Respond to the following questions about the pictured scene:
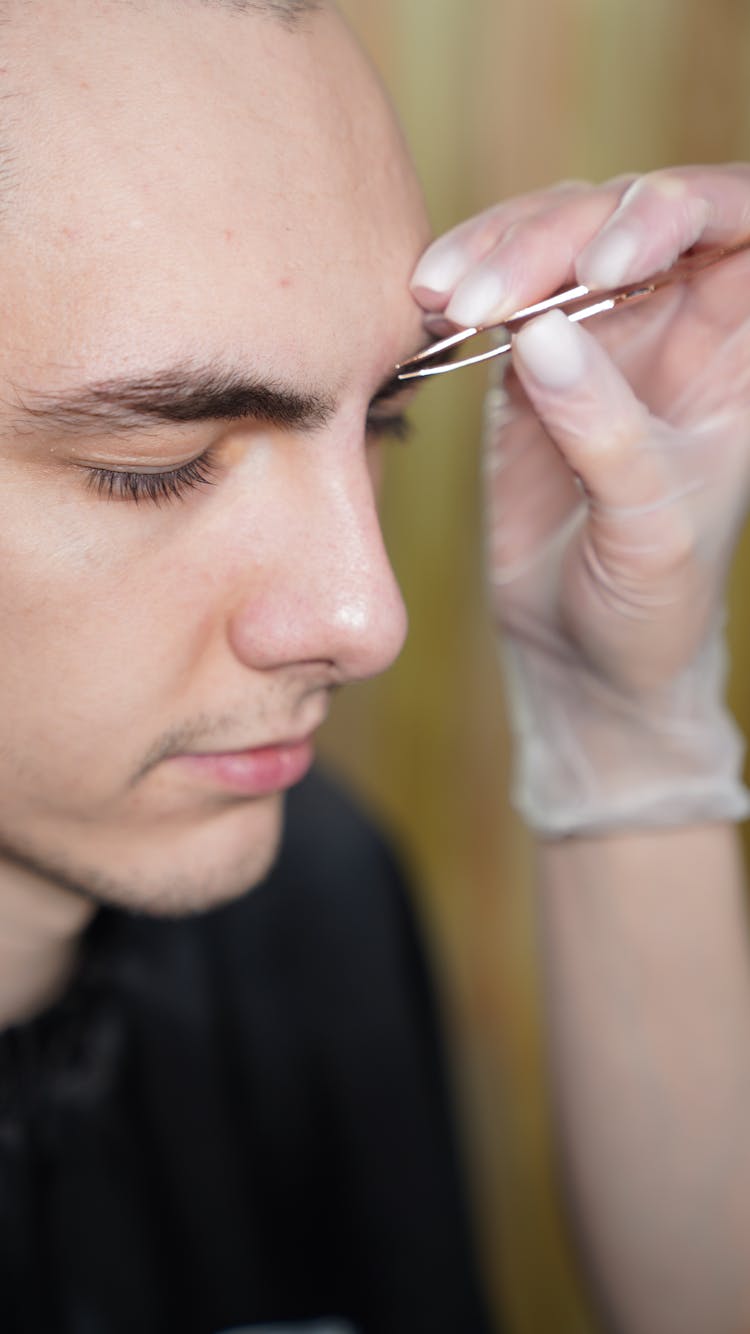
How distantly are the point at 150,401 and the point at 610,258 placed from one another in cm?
31

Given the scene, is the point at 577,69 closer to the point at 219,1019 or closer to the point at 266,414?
the point at 266,414

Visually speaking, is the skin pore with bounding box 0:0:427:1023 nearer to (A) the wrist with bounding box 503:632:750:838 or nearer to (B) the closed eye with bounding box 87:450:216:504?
(B) the closed eye with bounding box 87:450:216:504

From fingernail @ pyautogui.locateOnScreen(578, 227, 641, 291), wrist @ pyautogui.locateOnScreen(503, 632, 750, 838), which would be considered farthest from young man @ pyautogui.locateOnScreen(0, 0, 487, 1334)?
wrist @ pyautogui.locateOnScreen(503, 632, 750, 838)

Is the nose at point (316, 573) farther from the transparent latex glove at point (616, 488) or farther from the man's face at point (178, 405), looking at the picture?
the transparent latex glove at point (616, 488)

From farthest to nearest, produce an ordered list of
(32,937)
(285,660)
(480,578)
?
(480,578) < (32,937) < (285,660)

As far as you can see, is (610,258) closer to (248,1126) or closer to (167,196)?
(167,196)

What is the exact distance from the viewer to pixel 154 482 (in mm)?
718

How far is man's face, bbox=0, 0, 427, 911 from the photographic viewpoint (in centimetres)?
67

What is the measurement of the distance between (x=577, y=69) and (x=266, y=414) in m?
1.28

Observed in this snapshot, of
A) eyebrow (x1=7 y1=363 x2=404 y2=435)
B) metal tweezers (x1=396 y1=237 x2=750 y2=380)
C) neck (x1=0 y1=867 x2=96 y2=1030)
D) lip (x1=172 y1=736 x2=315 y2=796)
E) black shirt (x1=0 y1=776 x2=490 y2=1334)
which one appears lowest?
black shirt (x1=0 y1=776 x2=490 y2=1334)

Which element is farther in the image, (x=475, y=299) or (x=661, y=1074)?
(x=661, y=1074)

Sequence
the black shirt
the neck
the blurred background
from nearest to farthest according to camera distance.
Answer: the neck, the black shirt, the blurred background

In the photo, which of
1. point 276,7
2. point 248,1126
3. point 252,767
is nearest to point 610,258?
point 276,7

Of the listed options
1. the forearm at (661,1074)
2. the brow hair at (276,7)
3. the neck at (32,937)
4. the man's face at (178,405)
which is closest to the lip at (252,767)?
the man's face at (178,405)
